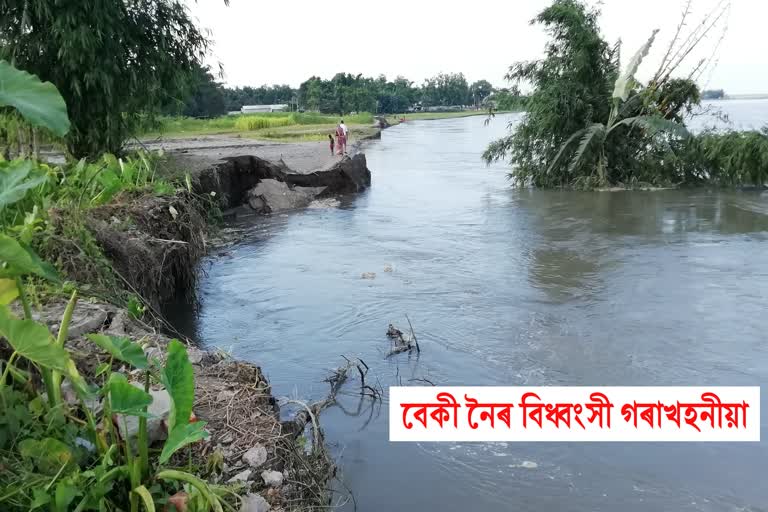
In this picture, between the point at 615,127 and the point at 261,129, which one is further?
the point at 261,129

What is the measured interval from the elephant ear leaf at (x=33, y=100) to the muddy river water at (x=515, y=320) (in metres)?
2.71

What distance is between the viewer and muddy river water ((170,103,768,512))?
176 inches

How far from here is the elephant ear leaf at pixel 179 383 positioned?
265 centimetres

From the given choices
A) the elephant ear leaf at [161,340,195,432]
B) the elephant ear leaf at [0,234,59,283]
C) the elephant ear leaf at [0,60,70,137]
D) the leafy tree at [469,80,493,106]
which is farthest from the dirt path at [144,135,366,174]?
the leafy tree at [469,80,493,106]

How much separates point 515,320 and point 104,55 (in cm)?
730

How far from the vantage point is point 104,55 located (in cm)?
1055

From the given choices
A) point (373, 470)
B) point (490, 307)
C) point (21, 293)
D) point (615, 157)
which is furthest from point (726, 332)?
point (615, 157)

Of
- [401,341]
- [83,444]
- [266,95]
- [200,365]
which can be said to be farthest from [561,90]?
[266,95]

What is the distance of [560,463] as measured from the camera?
15.2 ft

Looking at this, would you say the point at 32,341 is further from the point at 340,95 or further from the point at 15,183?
the point at 340,95

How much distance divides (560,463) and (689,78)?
16039mm

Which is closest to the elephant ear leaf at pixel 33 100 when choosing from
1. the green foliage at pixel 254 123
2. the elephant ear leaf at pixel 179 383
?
the elephant ear leaf at pixel 179 383

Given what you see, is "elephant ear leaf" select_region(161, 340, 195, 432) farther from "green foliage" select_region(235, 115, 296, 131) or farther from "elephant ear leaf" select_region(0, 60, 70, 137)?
"green foliage" select_region(235, 115, 296, 131)

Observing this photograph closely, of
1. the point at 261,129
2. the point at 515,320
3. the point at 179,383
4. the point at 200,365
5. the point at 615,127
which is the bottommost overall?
the point at 515,320
